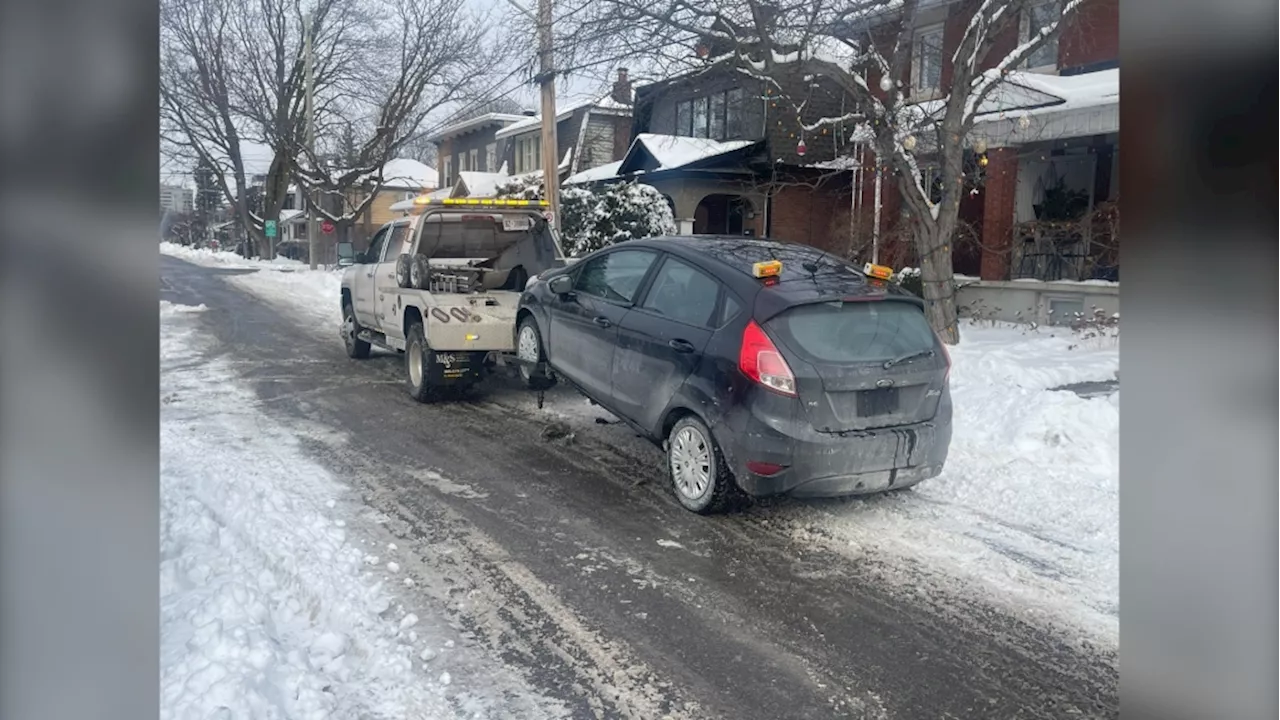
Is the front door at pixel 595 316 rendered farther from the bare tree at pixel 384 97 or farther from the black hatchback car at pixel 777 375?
the bare tree at pixel 384 97

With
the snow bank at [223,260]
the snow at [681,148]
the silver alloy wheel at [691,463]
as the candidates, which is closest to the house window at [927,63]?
the snow at [681,148]

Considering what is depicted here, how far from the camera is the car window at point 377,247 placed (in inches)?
412

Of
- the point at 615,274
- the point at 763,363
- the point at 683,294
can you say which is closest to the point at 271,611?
the point at 763,363

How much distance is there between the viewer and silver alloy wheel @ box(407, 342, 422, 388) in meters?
9.05

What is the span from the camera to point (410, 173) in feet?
177

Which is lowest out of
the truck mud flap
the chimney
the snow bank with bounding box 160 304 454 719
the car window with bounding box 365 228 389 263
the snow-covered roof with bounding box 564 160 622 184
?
the snow bank with bounding box 160 304 454 719

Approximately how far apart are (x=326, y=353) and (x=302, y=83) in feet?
74.7

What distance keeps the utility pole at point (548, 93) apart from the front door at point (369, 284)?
2024 millimetres

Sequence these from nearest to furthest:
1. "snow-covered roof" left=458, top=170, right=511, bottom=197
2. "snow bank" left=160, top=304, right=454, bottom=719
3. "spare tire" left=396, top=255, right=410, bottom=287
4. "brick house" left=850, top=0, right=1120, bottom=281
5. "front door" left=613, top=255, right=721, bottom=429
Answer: "snow bank" left=160, top=304, right=454, bottom=719, "front door" left=613, top=255, right=721, bottom=429, "spare tire" left=396, top=255, right=410, bottom=287, "brick house" left=850, top=0, right=1120, bottom=281, "snow-covered roof" left=458, top=170, right=511, bottom=197

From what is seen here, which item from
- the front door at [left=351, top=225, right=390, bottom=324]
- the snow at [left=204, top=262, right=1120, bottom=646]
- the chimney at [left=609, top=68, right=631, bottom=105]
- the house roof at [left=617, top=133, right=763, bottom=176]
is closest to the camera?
the snow at [left=204, top=262, right=1120, bottom=646]

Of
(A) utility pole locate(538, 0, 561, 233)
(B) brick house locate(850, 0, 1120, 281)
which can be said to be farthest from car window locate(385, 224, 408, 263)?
(B) brick house locate(850, 0, 1120, 281)

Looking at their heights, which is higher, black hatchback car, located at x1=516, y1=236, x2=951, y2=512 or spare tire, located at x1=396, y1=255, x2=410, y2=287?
spare tire, located at x1=396, y1=255, x2=410, y2=287

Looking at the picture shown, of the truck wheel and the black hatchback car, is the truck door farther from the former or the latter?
the black hatchback car
